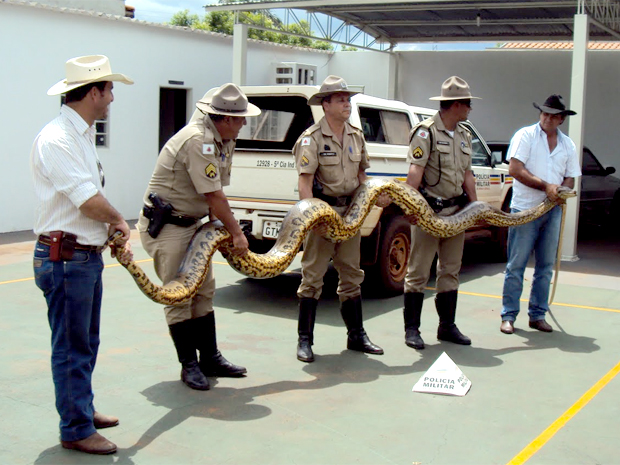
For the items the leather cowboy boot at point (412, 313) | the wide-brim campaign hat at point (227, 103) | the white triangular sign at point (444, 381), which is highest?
the wide-brim campaign hat at point (227, 103)

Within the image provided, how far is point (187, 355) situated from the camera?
16.2 feet

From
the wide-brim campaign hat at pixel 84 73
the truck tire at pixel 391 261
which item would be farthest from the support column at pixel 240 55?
the wide-brim campaign hat at pixel 84 73

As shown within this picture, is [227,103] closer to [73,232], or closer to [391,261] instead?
[73,232]

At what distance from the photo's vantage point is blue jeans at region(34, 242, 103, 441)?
3748 mm

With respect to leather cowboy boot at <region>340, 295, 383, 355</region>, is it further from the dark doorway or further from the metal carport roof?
the dark doorway

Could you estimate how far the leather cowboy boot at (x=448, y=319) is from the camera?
6.24 m

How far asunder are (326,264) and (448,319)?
1334 millimetres

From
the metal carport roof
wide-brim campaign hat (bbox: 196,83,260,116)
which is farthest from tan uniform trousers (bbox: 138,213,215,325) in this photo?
the metal carport roof

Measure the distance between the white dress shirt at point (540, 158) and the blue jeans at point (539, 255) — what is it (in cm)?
21

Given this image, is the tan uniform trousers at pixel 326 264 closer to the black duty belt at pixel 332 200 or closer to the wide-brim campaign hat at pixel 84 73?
the black duty belt at pixel 332 200

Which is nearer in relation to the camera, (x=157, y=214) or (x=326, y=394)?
(x=157, y=214)

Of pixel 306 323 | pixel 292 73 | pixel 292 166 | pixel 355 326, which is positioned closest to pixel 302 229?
pixel 306 323

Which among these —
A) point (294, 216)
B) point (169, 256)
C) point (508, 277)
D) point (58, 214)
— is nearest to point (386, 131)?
point (508, 277)

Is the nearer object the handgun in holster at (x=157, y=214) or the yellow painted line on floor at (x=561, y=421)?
the yellow painted line on floor at (x=561, y=421)
